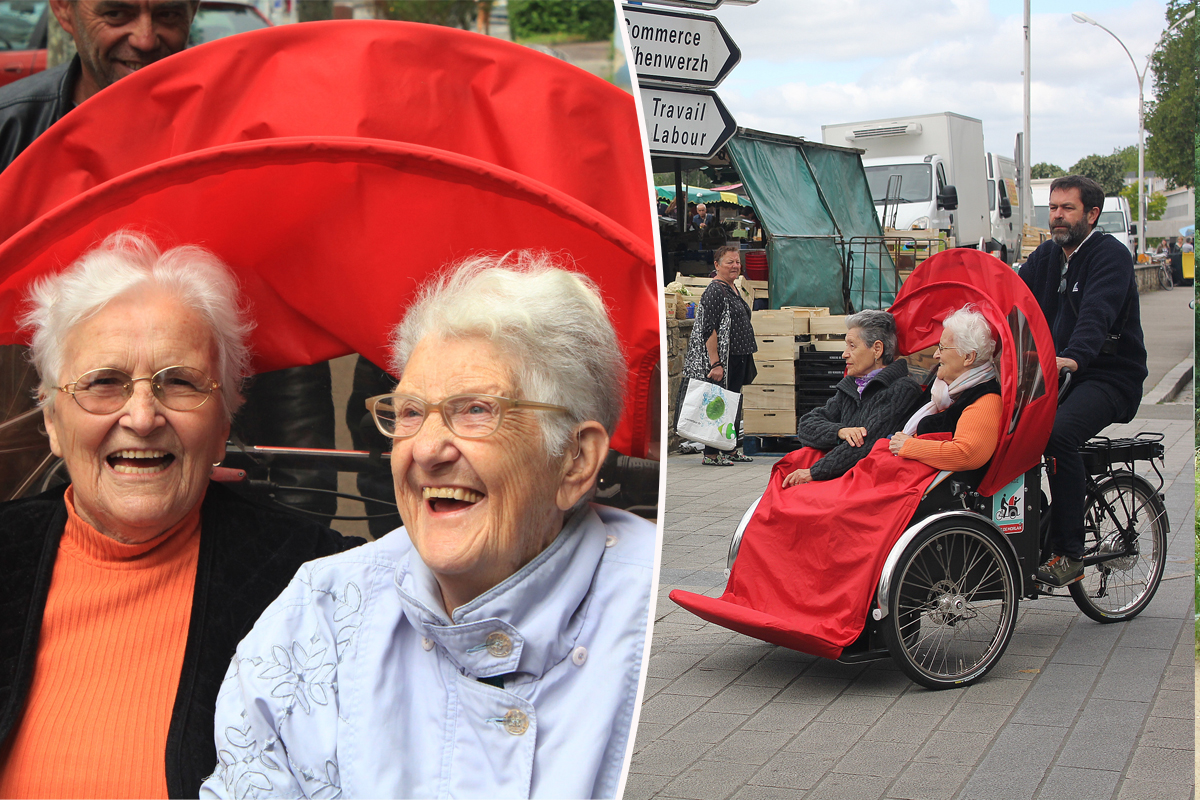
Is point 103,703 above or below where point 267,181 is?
below

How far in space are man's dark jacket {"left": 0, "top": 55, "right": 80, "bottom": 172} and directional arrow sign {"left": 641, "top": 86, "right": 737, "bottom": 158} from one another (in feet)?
7.91

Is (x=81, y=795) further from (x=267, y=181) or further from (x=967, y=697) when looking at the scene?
(x=967, y=697)

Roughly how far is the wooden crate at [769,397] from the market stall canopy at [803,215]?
1529mm

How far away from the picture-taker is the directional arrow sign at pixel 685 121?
4.12 meters

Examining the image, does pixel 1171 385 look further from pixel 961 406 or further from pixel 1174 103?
pixel 961 406

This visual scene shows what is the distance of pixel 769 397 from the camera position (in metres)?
9.06

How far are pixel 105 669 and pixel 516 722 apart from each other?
0.75 m

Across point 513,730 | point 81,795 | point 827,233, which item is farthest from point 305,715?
point 827,233

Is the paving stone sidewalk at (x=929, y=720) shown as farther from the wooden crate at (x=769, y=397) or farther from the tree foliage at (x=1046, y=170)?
the tree foliage at (x=1046, y=170)

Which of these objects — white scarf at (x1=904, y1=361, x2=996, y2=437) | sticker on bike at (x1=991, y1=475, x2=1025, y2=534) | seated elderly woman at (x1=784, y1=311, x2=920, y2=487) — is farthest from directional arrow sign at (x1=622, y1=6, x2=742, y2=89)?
sticker on bike at (x1=991, y1=475, x2=1025, y2=534)

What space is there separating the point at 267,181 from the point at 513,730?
1.04 meters

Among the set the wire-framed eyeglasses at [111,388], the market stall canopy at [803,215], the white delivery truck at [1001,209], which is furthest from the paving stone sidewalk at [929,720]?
the white delivery truck at [1001,209]

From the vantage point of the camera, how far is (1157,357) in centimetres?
1581

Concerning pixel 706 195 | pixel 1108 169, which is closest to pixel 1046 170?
pixel 1108 169
